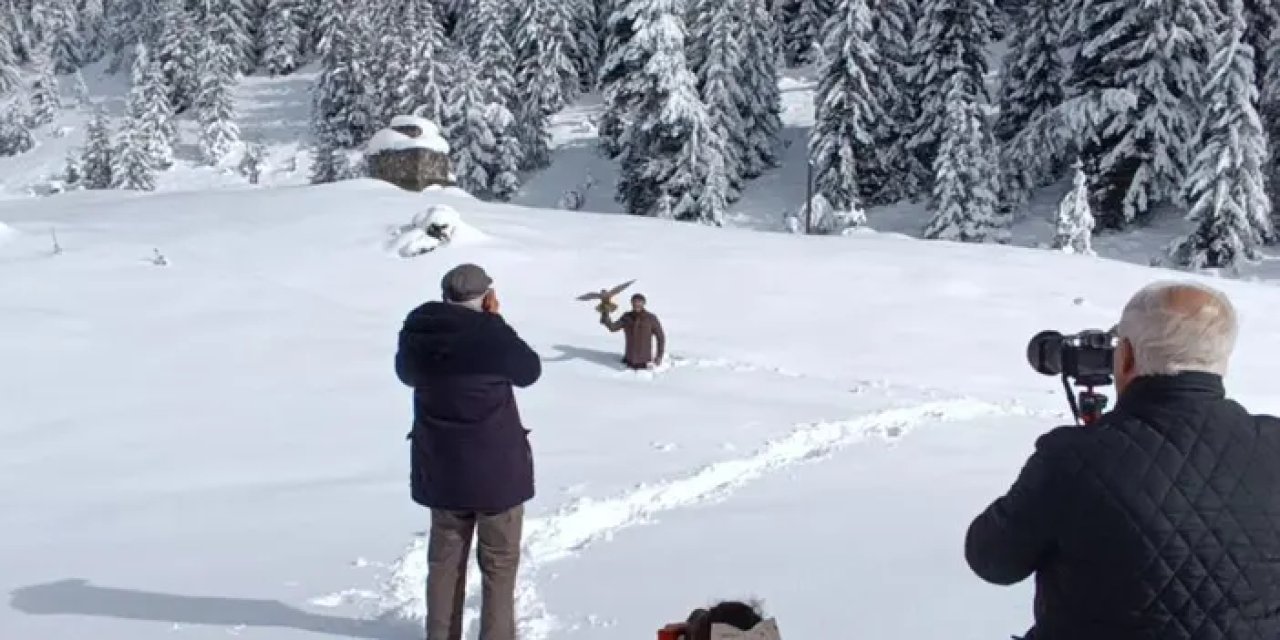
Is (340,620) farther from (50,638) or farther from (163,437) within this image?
(163,437)

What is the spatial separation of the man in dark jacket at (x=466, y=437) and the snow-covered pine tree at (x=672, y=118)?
35915mm

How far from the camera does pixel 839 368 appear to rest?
592 inches

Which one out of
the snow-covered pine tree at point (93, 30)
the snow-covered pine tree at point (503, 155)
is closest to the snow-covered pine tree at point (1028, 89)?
the snow-covered pine tree at point (503, 155)

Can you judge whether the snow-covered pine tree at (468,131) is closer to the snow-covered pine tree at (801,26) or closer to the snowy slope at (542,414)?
the snow-covered pine tree at (801,26)

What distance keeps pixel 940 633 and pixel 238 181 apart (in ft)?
185

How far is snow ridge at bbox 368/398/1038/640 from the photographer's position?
579cm

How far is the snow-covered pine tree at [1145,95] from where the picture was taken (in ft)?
109

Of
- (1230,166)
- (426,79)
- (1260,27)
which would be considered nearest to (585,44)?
(426,79)

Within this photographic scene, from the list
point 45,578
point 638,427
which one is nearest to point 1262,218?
point 638,427

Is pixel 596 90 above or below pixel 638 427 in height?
below

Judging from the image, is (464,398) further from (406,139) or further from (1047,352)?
(406,139)

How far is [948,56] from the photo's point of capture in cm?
3934

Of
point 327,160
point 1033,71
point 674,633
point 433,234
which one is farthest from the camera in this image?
point 327,160

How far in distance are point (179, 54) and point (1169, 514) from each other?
73277mm
